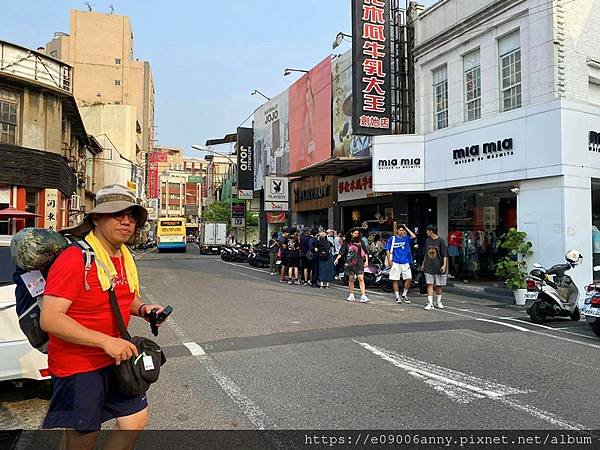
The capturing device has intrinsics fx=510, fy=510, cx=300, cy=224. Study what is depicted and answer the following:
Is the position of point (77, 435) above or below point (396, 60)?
below

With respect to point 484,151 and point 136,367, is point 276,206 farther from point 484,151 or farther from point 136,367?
point 136,367

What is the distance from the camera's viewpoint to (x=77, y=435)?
8.52 feet

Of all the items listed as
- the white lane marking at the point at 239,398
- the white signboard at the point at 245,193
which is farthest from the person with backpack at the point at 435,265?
the white signboard at the point at 245,193

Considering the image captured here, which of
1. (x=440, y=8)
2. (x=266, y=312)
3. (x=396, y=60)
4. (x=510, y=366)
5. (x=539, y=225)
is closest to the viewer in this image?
(x=510, y=366)

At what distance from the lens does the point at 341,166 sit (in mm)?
20328

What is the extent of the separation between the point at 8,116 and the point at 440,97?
17721mm

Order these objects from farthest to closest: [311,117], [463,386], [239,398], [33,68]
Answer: [311,117] → [33,68] → [463,386] → [239,398]

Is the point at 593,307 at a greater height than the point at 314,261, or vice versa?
the point at 314,261

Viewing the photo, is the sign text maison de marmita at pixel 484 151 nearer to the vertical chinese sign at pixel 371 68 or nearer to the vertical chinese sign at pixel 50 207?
the vertical chinese sign at pixel 371 68

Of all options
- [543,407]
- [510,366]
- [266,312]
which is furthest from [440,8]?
[543,407]

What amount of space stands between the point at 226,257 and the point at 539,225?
864 inches

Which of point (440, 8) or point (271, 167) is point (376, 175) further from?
point (271, 167)

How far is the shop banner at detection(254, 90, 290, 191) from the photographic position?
99.1 feet

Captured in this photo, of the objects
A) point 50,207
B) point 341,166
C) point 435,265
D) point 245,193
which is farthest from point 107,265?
point 245,193
